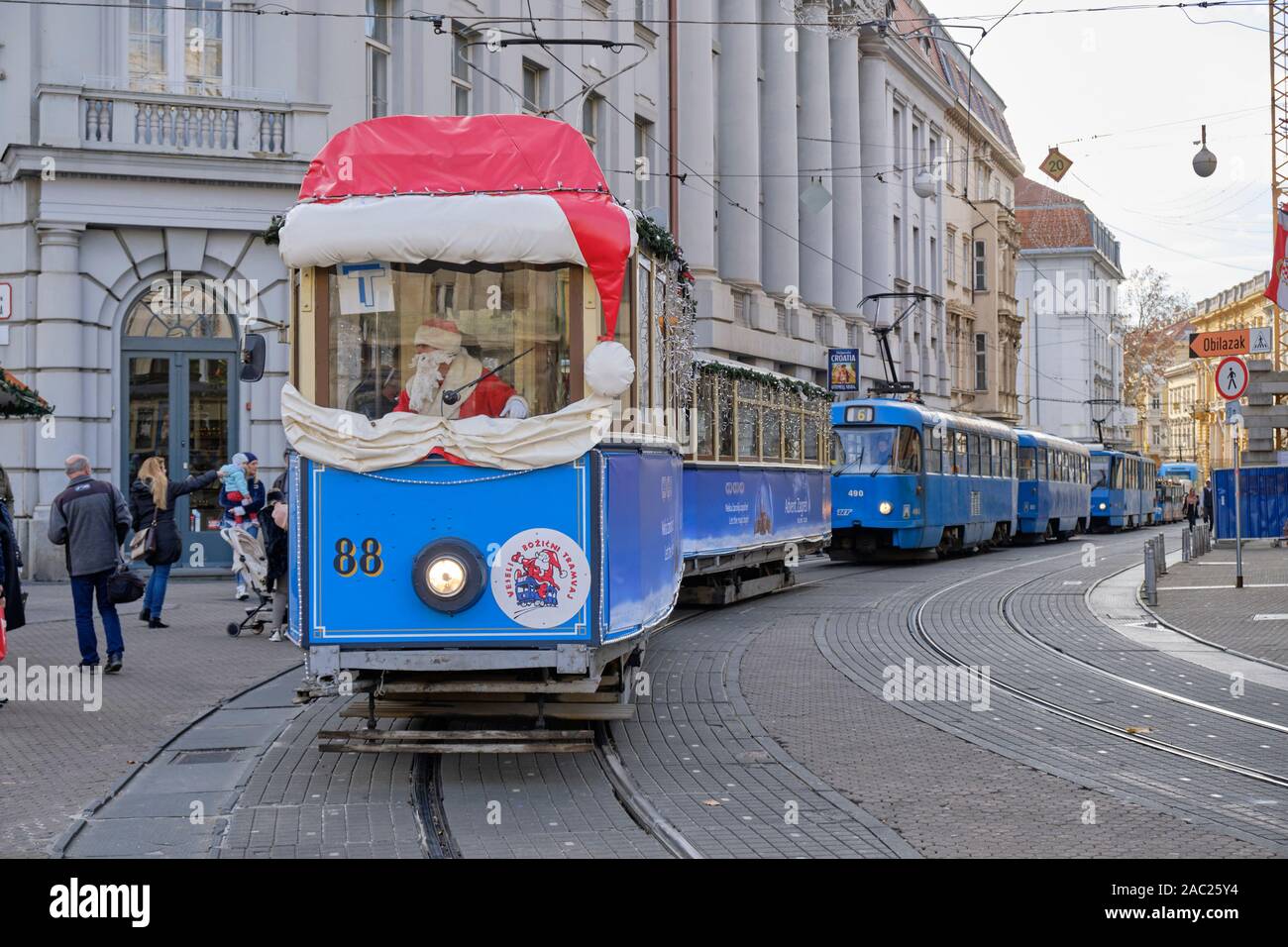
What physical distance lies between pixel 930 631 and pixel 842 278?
32.5 m

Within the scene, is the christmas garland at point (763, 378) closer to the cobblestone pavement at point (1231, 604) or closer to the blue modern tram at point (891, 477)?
the blue modern tram at point (891, 477)

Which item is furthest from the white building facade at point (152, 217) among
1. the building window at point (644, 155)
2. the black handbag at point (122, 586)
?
the building window at point (644, 155)

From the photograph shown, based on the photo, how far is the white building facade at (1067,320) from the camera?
93562 millimetres

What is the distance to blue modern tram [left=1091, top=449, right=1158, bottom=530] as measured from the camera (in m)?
53.0

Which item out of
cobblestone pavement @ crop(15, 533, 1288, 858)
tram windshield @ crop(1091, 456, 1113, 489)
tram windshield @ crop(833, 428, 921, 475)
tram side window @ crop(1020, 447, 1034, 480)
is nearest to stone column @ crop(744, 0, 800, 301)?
tram side window @ crop(1020, 447, 1034, 480)

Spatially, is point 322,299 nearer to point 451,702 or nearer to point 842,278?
point 451,702

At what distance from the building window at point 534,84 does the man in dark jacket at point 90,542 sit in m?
17.1

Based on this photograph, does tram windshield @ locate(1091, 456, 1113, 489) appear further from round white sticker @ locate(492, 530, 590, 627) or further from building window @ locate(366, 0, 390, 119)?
round white sticker @ locate(492, 530, 590, 627)

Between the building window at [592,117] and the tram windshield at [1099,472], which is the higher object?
the building window at [592,117]

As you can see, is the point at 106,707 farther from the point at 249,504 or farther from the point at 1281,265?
the point at 1281,265

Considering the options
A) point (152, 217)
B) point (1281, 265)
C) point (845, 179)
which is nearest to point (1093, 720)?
point (152, 217)

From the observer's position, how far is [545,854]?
269 inches

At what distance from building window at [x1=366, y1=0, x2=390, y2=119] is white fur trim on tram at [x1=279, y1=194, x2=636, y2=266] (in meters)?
17.1

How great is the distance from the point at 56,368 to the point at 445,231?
50.9 ft
